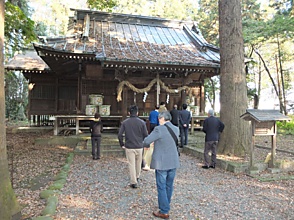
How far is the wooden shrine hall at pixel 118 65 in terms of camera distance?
1013 centimetres

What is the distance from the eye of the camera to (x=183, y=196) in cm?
455

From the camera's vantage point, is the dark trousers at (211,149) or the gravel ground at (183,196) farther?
the dark trousers at (211,149)

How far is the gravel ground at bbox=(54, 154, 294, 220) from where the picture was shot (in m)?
3.77

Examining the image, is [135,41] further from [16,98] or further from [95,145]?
[16,98]

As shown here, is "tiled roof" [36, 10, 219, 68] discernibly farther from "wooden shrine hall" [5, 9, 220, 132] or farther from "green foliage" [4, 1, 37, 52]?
"green foliage" [4, 1, 37, 52]

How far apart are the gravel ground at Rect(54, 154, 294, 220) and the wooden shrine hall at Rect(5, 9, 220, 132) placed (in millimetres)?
5235

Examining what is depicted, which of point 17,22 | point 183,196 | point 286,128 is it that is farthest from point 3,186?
point 286,128

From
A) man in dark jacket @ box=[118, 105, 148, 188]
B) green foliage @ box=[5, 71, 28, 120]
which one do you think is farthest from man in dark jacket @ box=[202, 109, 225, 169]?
green foliage @ box=[5, 71, 28, 120]

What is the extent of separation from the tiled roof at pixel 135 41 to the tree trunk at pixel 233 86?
9.09ft

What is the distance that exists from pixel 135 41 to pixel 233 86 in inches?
268

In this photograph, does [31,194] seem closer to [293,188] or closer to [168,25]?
[293,188]

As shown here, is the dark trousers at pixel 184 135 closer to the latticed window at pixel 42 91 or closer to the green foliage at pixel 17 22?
the green foliage at pixel 17 22

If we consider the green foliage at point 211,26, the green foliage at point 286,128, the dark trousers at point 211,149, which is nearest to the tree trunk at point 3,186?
the dark trousers at point 211,149

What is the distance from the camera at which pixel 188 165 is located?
6.98 metres
